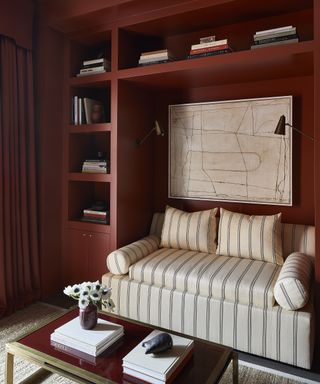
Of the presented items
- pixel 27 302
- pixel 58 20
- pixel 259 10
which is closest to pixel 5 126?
pixel 58 20

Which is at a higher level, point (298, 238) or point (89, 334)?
point (298, 238)

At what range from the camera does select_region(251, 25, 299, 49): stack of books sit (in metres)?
2.26

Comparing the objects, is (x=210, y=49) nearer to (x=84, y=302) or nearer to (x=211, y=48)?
(x=211, y=48)

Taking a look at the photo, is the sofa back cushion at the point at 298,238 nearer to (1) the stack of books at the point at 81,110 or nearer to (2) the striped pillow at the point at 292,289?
(2) the striped pillow at the point at 292,289

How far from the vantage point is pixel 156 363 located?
1.41 metres

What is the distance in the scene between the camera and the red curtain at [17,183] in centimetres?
265

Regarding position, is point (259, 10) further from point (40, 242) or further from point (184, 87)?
point (40, 242)

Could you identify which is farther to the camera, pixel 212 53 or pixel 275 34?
pixel 212 53

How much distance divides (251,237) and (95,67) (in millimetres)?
1998

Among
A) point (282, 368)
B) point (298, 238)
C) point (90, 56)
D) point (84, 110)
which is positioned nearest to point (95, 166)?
point (84, 110)

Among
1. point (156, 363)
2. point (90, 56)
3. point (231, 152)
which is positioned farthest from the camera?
point (90, 56)

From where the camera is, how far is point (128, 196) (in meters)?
3.03

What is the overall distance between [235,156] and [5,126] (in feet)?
6.30

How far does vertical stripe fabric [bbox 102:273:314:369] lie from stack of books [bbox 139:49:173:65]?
5.68 feet
